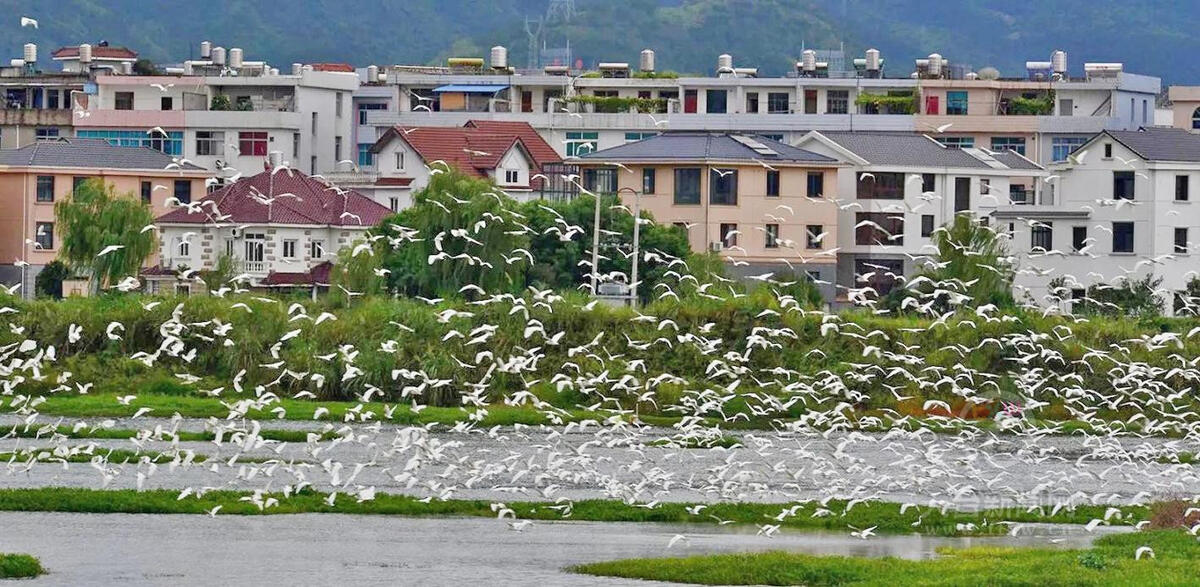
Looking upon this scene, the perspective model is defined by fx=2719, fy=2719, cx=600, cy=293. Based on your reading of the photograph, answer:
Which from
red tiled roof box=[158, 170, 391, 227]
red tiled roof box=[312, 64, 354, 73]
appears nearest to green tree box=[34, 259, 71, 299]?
red tiled roof box=[158, 170, 391, 227]

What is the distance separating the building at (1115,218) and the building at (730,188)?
6.30 m

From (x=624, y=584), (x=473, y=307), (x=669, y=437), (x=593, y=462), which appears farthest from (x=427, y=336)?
(x=624, y=584)

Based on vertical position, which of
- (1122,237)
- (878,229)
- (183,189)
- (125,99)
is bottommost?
(1122,237)

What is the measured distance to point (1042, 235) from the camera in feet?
245

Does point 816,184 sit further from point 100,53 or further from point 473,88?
point 100,53

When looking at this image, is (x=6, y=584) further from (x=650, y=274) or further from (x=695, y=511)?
(x=650, y=274)

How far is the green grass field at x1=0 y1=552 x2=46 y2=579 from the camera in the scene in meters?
30.8

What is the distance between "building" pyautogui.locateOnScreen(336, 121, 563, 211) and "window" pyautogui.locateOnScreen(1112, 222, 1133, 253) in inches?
698

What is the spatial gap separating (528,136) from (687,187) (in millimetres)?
12447

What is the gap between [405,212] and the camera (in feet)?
222

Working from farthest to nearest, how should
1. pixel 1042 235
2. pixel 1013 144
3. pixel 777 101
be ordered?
1. pixel 777 101
2. pixel 1013 144
3. pixel 1042 235

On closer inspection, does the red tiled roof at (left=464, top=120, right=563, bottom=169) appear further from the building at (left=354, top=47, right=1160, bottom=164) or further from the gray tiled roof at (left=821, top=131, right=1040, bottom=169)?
the gray tiled roof at (left=821, top=131, right=1040, bottom=169)

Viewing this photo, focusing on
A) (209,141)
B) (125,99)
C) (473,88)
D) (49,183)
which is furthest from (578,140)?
(49,183)

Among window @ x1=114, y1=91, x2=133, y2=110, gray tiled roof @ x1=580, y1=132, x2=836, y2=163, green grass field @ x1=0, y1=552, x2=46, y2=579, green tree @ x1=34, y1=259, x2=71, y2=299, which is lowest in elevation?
green grass field @ x1=0, y1=552, x2=46, y2=579
